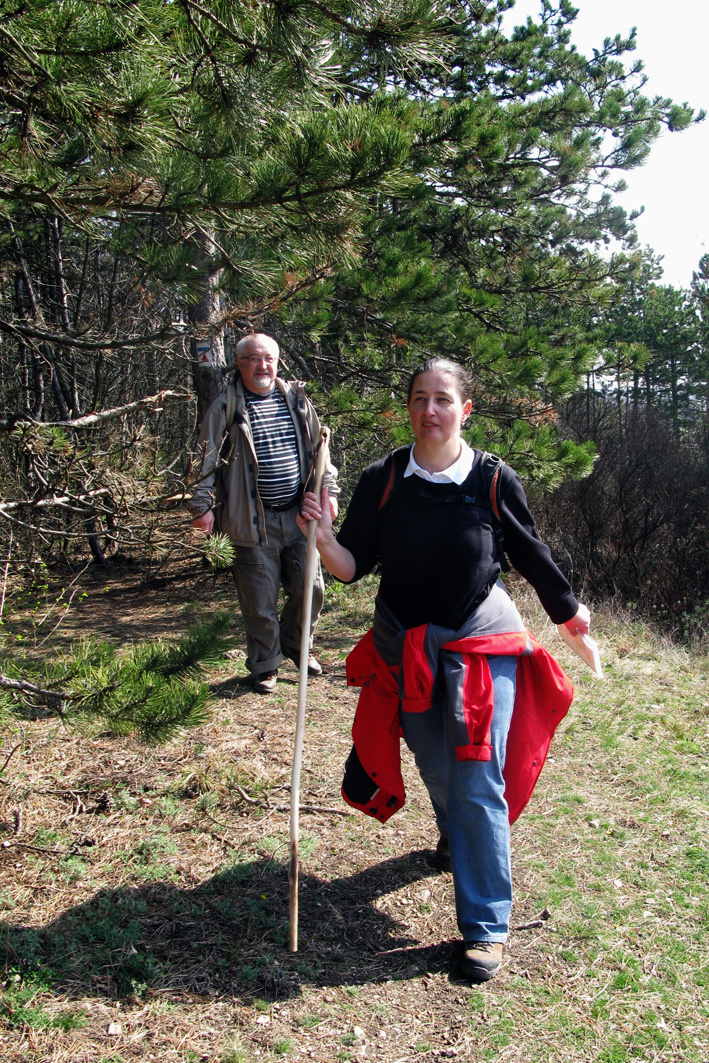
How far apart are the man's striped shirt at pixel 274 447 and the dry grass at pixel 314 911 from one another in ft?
4.30

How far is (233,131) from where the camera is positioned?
9.83 ft

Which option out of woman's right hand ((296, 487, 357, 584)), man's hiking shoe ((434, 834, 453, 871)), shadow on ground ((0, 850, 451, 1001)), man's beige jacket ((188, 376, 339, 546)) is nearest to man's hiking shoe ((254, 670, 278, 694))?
man's beige jacket ((188, 376, 339, 546))

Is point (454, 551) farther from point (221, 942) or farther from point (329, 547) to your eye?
point (221, 942)

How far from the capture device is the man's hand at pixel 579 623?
2.59m

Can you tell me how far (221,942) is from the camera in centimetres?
258

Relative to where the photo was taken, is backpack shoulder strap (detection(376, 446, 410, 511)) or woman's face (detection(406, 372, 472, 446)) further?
backpack shoulder strap (detection(376, 446, 410, 511))

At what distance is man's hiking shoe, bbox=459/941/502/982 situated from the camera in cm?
241

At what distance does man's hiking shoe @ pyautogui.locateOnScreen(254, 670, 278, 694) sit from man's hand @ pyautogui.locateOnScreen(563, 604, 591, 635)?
2.51m

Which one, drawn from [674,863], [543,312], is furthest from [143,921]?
[543,312]

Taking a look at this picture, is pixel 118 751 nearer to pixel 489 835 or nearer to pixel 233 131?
pixel 489 835

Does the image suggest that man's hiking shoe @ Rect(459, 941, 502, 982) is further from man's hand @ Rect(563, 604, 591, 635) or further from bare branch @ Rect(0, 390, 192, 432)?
bare branch @ Rect(0, 390, 192, 432)

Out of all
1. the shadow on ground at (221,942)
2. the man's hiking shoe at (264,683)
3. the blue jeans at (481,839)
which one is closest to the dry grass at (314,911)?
the shadow on ground at (221,942)

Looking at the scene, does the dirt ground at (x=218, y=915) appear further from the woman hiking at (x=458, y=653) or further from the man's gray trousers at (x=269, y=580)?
the man's gray trousers at (x=269, y=580)

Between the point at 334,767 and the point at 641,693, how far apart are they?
2.49 m
